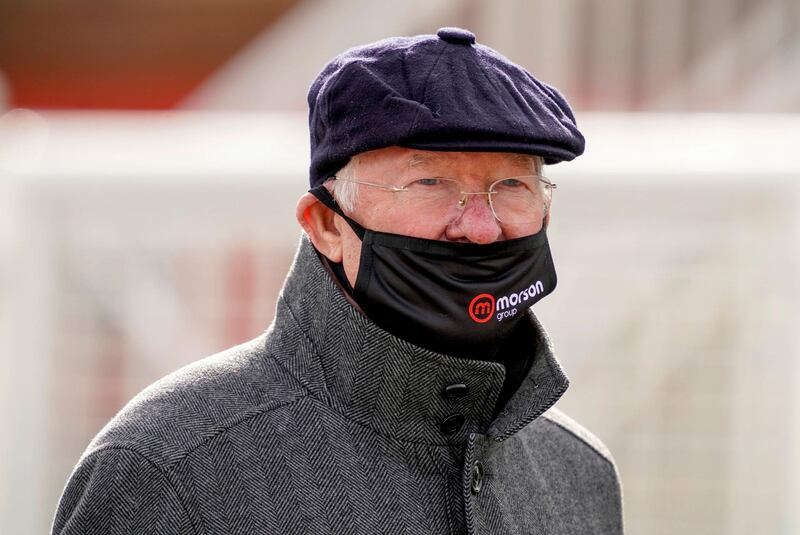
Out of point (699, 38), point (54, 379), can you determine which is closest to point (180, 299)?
point (54, 379)

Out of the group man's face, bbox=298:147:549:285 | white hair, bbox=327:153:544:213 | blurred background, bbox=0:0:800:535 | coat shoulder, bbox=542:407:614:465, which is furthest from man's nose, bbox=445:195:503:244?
blurred background, bbox=0:0:800:535

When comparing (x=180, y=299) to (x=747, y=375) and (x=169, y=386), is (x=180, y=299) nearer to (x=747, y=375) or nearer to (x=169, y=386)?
(x=747, y=375)

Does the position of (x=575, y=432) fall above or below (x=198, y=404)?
below

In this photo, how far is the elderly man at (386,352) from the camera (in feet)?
5.99

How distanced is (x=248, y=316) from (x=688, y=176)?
6.78 feet

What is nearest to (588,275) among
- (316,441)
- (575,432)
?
(575,432)

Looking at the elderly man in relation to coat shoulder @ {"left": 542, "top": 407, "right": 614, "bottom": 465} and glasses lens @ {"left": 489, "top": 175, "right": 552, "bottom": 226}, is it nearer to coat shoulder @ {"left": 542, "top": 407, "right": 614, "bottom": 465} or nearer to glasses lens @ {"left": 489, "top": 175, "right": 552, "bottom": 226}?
glasses lens @ {"left": 489, "top": 175, "right": 552, "bottom": 226}

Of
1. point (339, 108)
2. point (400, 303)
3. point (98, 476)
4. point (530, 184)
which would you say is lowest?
point (98, 476)

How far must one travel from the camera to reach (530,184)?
206cm

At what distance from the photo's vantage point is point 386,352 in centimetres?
190

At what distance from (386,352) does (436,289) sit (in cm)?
14

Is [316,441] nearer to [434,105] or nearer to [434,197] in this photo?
[434,197]

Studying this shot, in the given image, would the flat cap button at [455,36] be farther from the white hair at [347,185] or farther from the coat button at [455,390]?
the coat button at [455,390]

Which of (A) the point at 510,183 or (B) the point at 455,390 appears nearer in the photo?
(B) the point at 455,390
